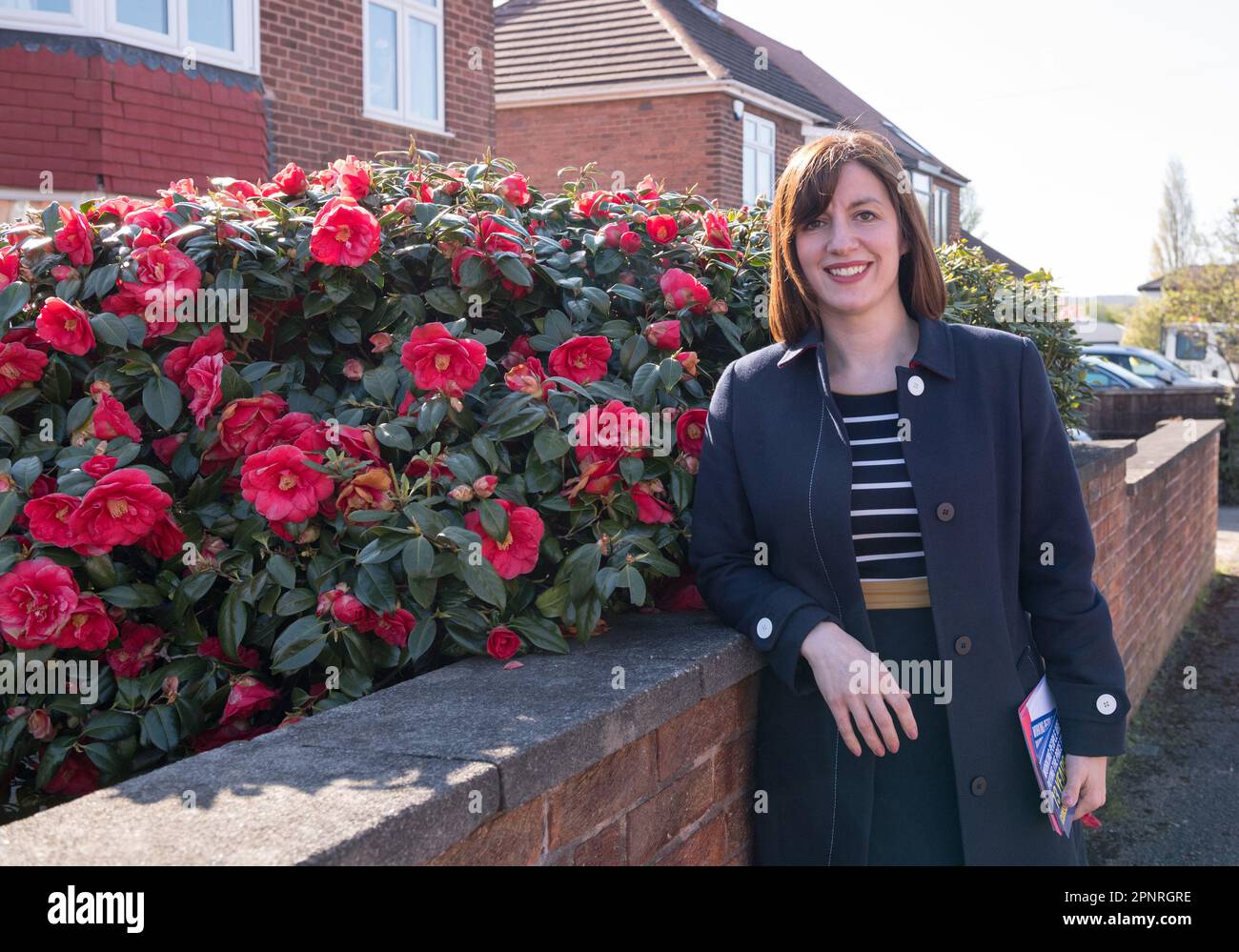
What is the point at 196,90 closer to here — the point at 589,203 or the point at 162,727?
the point at 589,203

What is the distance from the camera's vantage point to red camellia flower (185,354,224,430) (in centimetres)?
252

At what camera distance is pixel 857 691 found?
6.89 feet

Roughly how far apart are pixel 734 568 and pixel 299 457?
844 mm

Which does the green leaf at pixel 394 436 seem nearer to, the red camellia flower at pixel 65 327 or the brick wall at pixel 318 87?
the red camellia flower at pixel 65 327

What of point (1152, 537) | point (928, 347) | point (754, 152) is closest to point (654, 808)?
point (928, 347)

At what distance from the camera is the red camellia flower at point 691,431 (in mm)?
2641

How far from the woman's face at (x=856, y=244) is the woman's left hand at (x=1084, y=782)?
922mm

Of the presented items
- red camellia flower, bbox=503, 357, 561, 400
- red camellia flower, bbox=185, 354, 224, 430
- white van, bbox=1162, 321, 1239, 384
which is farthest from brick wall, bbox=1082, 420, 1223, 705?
white van, bbox=1162, 321, 1239, 384

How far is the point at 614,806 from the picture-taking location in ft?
6.48

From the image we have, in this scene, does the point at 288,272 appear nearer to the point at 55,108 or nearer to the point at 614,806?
the point at 614,806

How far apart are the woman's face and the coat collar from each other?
3.2 inches

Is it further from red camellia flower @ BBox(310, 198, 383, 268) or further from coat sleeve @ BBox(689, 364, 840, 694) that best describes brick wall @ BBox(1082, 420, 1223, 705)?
red camellia flower @ BBox(310, 198, 383, 268)
